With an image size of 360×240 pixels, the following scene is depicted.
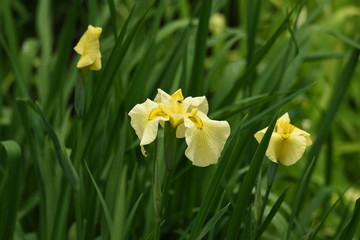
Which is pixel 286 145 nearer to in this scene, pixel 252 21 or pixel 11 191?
pixel 11 191

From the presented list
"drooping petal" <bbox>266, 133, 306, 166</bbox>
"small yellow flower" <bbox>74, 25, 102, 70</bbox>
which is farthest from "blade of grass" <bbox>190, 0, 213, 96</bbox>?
"drooping petal" <bbox>266, 133, 306, 166</bbox>

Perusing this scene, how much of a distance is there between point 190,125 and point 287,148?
196 mm

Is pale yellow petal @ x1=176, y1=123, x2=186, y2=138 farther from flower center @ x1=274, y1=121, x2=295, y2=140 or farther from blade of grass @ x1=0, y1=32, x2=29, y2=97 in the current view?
blade of grass @ x1=0, y1=32, x2=29, y2=97

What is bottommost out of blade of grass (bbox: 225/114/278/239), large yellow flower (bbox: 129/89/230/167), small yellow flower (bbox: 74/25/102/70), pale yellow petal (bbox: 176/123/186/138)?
blade of grass (bbox: 225/114/278/239)

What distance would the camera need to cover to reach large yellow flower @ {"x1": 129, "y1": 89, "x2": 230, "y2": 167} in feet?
2.86

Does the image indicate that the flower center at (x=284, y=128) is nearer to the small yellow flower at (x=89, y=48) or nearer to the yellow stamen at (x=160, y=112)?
the yellow stamen at (x=160, y=112)

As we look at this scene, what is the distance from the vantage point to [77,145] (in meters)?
1.23

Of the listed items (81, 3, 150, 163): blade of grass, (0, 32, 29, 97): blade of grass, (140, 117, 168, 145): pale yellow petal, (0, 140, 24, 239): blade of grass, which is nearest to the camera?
(140, 117, 168, 145): pale yellow petal

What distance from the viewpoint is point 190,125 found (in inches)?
34.0

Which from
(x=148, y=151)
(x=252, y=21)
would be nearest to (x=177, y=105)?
(x=148, y=151)

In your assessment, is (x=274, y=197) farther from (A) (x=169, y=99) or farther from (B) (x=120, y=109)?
(A) (x=169, y=99)

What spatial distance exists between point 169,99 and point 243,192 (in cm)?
21

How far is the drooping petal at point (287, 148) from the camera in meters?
0.98

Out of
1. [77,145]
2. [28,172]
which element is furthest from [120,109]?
[28,172]
